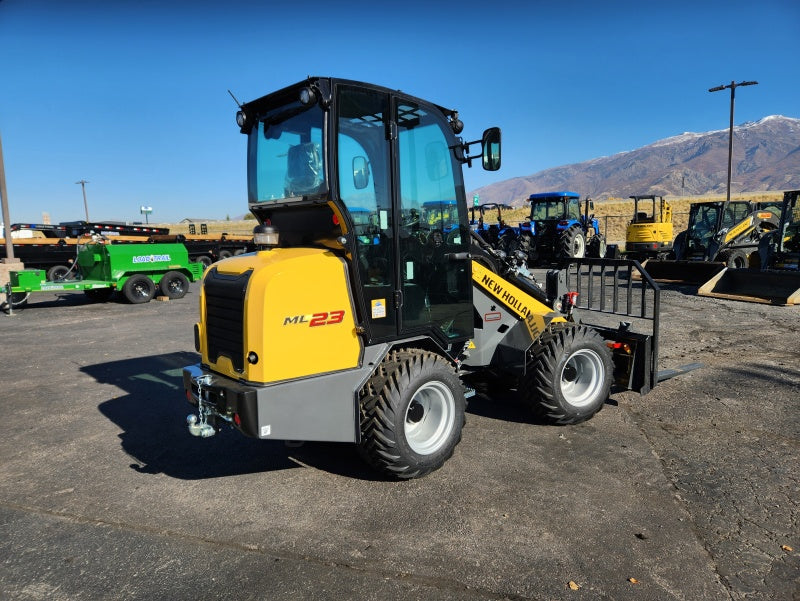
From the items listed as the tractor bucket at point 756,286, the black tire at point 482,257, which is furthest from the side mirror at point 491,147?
the tractor bucket at point 756,286

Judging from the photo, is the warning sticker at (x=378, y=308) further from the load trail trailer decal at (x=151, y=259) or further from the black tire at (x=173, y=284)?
the black tire at (x=173, y=284)

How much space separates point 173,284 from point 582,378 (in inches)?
502

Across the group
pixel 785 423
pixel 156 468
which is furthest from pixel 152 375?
pixel 785 423

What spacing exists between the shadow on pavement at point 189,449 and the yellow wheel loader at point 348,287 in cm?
63

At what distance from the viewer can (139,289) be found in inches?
558

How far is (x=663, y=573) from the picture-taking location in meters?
2.87

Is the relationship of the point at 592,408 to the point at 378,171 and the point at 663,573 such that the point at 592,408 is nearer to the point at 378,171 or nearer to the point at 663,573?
the point at 663,573

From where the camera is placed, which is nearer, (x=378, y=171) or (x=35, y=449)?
(x=378, y=171)

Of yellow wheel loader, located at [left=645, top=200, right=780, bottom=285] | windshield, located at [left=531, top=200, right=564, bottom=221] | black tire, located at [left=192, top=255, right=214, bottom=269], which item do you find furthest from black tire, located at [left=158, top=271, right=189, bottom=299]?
yellow wheel loader, located at [left=645, top=200, right=780, bottom=285]

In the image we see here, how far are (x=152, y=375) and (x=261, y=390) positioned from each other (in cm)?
455

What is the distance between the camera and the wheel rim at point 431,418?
4.10m

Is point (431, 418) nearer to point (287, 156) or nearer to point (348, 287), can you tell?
point (348, 287)

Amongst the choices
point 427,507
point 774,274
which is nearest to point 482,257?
point 427,507

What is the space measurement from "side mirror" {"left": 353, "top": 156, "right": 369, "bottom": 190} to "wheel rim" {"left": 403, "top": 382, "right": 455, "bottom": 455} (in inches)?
61.9
